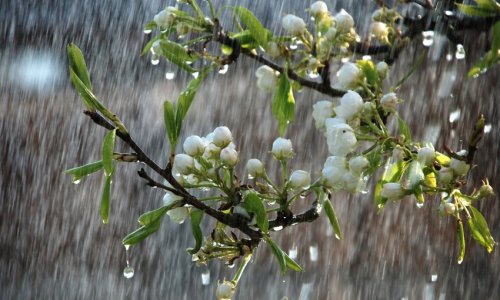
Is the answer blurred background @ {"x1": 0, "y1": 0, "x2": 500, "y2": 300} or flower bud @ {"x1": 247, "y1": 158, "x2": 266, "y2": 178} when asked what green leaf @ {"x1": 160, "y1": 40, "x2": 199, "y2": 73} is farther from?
blurred background @ {"x1": 0, "y1": 0, "x2": 500, "y2": 300}

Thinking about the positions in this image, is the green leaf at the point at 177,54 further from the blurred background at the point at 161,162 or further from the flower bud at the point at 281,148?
the blurred background at the point at 161,162

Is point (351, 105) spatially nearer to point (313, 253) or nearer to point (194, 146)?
point (194, 146)

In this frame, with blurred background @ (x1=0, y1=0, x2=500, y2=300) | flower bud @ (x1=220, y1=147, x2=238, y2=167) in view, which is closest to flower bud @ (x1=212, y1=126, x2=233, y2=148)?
flower bud @ (x1=220, y1=147, x2=238, y2=167)

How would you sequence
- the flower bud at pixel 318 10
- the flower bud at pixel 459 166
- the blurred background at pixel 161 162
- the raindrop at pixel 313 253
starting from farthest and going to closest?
the raindrop at pixel 313 253
the blurred background at pixel 161 162
the flower bud at pixel 318 10
the flower bud at pixel 459 166

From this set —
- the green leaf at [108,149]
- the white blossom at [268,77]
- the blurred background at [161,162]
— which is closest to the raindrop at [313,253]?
the blurred background at [161,162]

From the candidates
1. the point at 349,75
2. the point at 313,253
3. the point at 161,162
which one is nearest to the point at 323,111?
the point at 349,75

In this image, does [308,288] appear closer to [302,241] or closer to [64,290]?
[302,241]

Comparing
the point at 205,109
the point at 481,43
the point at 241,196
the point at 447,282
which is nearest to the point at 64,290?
the point at 205,109
